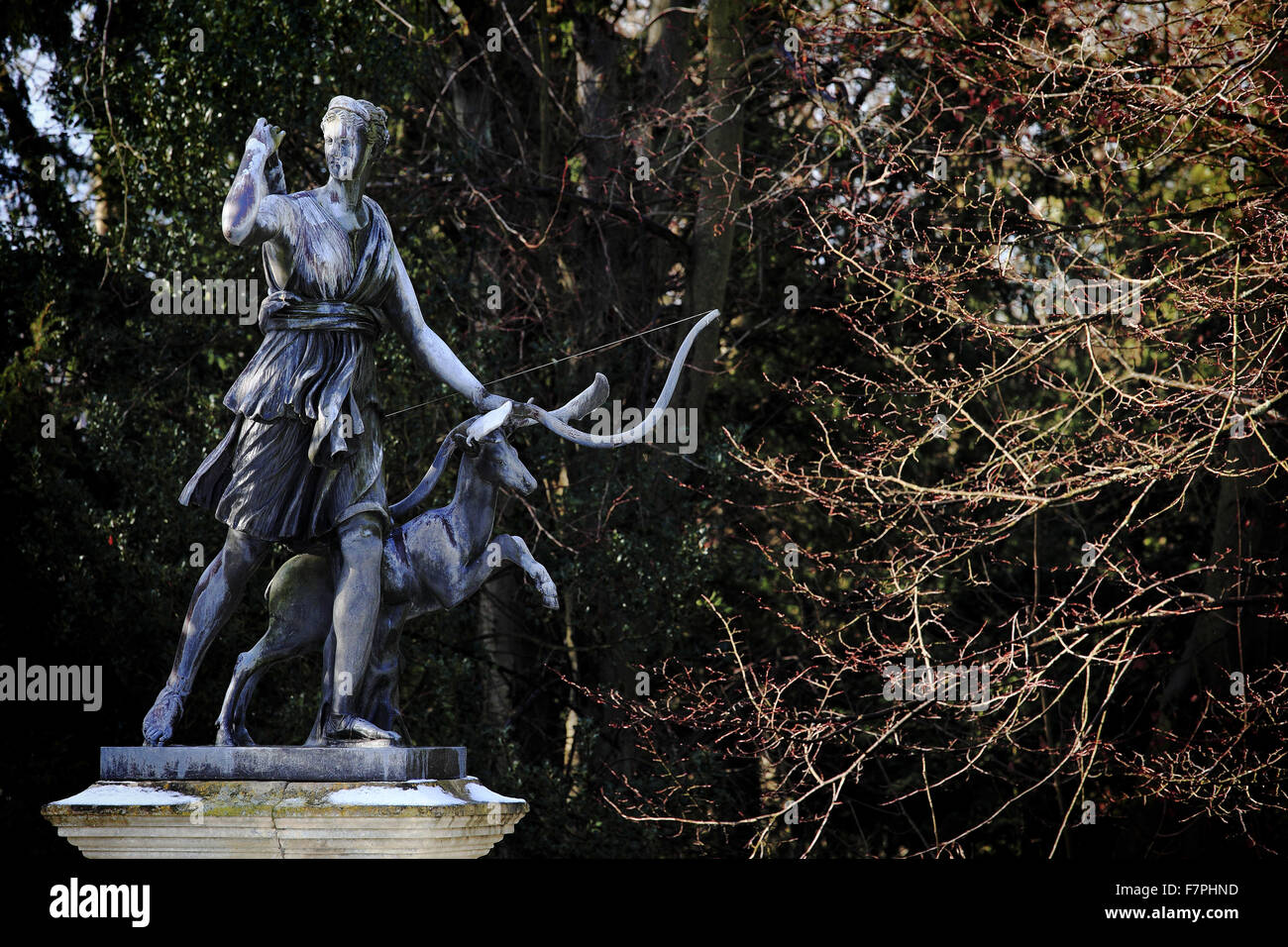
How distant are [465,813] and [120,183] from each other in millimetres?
6475

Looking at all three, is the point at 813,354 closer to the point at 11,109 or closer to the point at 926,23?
the point at 926,23

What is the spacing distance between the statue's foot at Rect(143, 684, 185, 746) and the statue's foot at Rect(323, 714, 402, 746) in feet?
1.39

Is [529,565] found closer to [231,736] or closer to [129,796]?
[231,736]

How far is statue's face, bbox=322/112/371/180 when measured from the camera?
4.53m

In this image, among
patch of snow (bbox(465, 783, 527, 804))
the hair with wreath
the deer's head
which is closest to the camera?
patch of snow (bbox(465, 783, 527, 804))

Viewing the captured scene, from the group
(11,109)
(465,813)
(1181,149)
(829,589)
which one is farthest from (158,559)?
(1181,149)

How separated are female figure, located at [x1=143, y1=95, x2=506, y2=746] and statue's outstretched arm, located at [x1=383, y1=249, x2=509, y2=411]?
0.08 meters

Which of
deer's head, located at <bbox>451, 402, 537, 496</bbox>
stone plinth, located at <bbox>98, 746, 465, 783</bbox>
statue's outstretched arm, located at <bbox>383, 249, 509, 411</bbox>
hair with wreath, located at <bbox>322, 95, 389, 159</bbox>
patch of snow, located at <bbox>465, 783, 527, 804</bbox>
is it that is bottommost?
patch of snow, located at <bbox>465, 783, 527, 804</bbox>

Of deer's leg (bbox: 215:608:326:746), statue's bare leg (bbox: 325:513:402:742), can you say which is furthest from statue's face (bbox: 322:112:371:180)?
deer's leg (bbox: 215:608:326:746)

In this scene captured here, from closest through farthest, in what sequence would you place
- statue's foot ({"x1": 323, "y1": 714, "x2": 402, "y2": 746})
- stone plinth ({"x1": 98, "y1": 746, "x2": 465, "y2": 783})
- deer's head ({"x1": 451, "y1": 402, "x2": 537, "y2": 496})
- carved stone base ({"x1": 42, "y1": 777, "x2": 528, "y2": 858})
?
carved stone base ({"x1": 42, "y1": 777, "x2": 528, "y2": 858}) < stone plinth ({"x1": 98, "y1": 746, "x2": 465, "y2": 783}) < statue's foot ({"x1": 323, "y1": 714, "x2": 402, "y2": 746}) < deer's head ({"x1": 451, "y1": 402, "x2": 537, "y2": 496})

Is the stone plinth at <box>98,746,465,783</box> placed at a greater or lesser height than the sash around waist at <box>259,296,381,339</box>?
lesser

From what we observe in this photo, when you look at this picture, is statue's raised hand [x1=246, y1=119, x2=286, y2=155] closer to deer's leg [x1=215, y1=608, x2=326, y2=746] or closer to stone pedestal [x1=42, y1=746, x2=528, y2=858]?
deer's leg [x1=215, y1=608, x2=326, y2=746]

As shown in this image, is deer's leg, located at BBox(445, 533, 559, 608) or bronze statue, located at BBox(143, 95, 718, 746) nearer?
bronze statue, located at BBox(143, 95, 718, 746)

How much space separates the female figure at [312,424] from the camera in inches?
173
